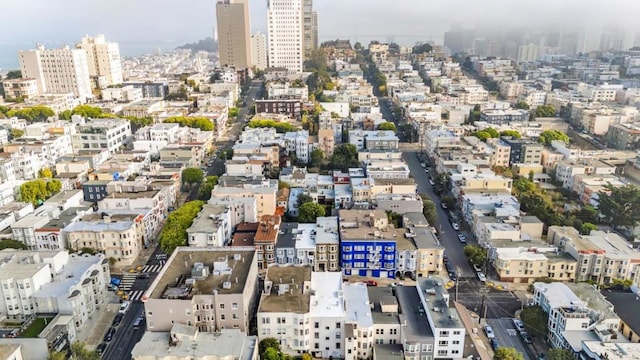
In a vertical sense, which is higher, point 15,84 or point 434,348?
point 15,84

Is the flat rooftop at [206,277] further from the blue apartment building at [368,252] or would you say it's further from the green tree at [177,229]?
the blue apartment building at [368,252]

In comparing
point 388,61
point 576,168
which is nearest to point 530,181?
point 576,168

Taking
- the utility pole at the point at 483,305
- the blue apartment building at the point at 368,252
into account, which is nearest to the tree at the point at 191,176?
the blue apartment building at the point at 368,252

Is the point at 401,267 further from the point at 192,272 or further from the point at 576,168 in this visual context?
the point at 576,168

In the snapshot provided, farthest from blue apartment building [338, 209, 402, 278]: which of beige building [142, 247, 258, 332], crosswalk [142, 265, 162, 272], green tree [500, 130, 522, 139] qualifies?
green tree [500, 130, 522, 139]

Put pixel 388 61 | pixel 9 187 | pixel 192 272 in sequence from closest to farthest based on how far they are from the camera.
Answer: pixel 192 272 → pixel 9 187 → pixel 388 61

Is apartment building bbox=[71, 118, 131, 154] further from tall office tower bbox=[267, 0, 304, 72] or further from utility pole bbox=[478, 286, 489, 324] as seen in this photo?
tall office tower bbox=[267, 0, 304, 72]

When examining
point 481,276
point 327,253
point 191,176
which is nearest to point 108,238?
point 191,176

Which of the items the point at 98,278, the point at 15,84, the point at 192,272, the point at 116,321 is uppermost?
the point at 15,84
